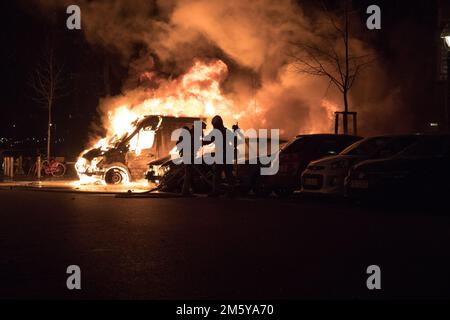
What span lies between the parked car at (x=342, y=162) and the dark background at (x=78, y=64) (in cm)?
1235

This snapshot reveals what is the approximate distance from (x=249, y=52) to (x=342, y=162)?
13695 millimetres

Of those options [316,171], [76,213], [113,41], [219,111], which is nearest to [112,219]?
[76,213]

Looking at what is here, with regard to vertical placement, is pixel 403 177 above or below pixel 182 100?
below

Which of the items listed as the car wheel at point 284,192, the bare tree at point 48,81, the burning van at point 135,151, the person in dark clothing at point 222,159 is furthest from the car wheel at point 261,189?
the bare tree at point 48,81

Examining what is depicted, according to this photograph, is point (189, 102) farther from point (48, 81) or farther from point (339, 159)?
point (339, 159)

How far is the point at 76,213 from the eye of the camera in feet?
40.7

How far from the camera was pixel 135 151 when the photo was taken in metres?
21.9

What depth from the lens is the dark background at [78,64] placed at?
2659 centimetres

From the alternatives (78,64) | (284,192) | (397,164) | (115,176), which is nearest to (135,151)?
(115,176)

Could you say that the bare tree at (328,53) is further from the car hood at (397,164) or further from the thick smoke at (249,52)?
the car hood at (397,164)

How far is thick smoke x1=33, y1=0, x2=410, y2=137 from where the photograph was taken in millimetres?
25734

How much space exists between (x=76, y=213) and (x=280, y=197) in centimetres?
587

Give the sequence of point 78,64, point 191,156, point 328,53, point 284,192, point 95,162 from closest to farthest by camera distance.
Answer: point 284,192, point 191,156, point 95,162, point 328,53, point 78,64
